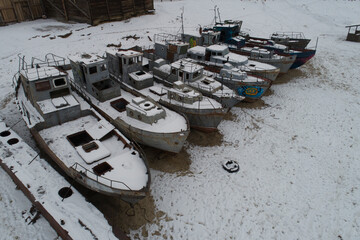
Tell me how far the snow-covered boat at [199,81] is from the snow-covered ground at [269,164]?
6.82ft

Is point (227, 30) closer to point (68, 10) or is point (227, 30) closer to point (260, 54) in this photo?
point (260, 54)

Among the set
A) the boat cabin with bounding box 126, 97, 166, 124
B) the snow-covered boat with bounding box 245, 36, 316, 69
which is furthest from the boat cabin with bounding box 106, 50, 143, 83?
the snow-covered boat with bounding box 245, 36, 316, 69

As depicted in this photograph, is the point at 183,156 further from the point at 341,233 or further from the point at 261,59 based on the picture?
the point at 261,59

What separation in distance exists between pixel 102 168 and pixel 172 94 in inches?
289

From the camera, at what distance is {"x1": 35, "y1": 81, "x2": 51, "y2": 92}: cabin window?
549 inches

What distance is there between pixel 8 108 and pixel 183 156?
551 inches

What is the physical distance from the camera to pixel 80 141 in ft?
44.2

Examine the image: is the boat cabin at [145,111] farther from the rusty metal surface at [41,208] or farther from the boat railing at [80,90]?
the rusty metal surface at [41,208]

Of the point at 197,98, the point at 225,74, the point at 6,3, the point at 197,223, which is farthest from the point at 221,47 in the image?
the point at 6,3

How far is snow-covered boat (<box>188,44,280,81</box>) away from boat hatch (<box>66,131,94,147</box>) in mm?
13394

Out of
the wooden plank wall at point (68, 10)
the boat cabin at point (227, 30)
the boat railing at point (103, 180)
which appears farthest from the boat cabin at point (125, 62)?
the wooden plank wall at point (68, 10)

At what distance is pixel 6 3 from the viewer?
32812 millimetres

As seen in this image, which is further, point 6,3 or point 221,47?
point 6,3

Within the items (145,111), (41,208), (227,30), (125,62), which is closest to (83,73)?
(125,62)
